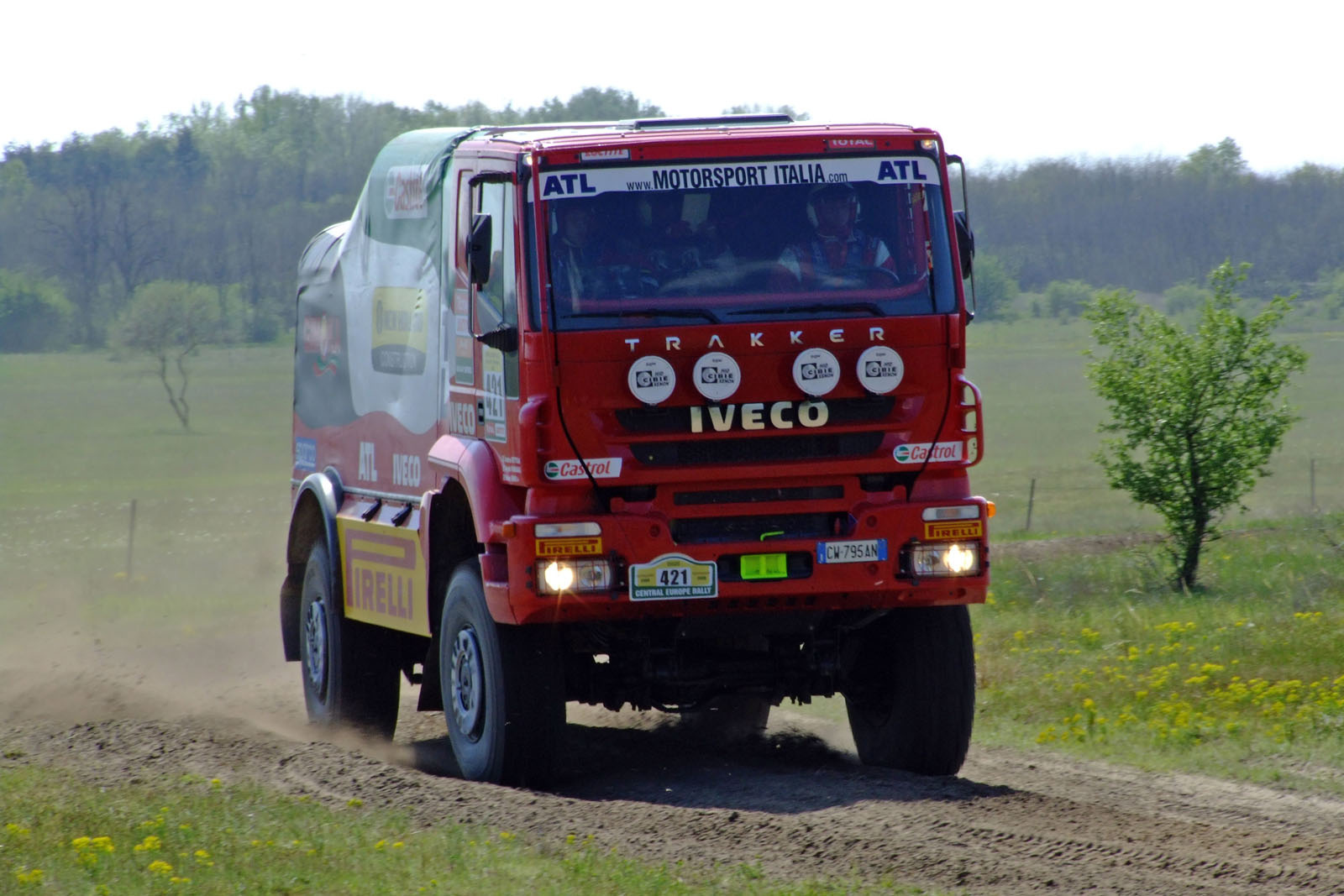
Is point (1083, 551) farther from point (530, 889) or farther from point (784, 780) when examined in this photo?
point (530, 889)

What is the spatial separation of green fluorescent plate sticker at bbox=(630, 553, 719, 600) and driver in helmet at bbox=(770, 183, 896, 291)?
148 cm

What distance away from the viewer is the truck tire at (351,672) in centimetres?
1155

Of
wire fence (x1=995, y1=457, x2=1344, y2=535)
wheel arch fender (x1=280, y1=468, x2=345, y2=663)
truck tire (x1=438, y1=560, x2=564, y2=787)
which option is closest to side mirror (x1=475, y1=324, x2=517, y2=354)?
truck tire (x1=438, y1=560, x2=564, y2=787)

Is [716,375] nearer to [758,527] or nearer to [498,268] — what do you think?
[758,527]

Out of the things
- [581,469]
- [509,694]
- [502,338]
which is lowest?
[509,694]

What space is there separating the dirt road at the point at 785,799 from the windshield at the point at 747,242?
2343 millimetres

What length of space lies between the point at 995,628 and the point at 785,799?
9.50m

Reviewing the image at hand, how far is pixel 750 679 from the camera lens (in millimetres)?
9258

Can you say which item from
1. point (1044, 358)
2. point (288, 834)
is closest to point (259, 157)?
point (1044, 358)

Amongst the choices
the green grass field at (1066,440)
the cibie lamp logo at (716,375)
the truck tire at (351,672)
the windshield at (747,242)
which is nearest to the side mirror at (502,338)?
the windshield at (747,242)

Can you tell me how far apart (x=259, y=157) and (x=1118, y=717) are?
78598 mm

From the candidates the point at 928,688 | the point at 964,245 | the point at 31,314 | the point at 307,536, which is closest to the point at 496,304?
the point at 964,245

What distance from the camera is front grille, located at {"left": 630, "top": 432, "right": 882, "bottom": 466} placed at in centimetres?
841

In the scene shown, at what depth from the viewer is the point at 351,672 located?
11.6 meters
